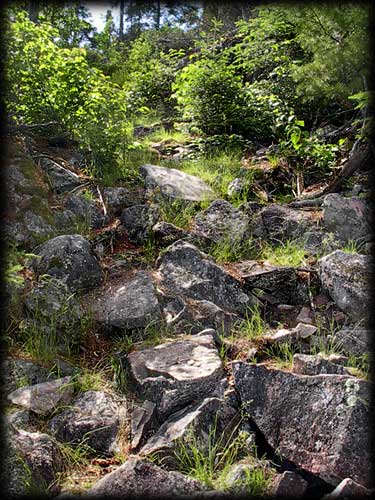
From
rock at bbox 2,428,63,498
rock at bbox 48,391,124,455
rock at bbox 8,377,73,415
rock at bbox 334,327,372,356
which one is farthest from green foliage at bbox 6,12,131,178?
rock at bbox 2,428,63,498

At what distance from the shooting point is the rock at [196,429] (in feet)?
9.16

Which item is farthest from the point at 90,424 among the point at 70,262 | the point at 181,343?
the point at 70,262

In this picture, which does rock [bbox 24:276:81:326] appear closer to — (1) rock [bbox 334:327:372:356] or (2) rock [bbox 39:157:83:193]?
(2) rock [bbox 39:157:83:193]

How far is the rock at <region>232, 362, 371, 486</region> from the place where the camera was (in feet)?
8.68

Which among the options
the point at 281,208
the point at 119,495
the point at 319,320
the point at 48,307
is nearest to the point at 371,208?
the point at 281,208

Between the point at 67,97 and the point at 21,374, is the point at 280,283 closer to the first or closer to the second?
the point at 21,374

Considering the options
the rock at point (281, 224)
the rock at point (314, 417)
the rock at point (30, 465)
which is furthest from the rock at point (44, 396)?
the rock at point (281, 224)

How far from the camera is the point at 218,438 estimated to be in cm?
289

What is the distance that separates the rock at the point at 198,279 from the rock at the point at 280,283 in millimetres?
173

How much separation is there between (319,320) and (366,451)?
1384 millimetres

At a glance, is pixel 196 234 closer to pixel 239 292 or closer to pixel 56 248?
pixel 239 292

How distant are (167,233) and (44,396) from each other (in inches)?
86.7

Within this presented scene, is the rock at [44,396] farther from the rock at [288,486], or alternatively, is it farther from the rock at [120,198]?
the rock at [120,198]

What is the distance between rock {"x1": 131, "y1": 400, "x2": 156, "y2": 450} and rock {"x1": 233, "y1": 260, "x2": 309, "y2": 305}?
5.38 ft
